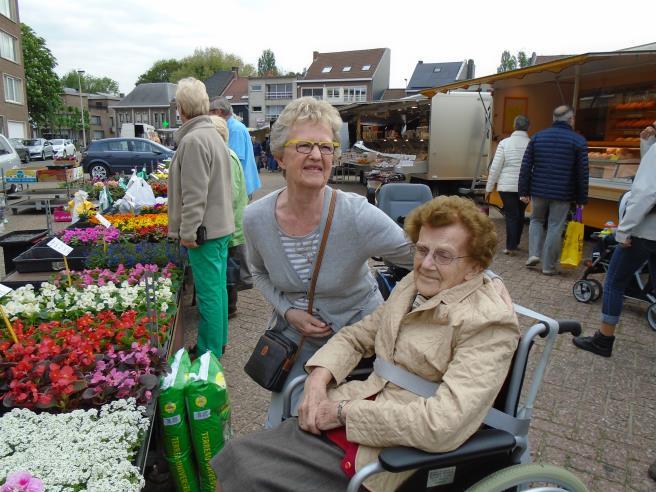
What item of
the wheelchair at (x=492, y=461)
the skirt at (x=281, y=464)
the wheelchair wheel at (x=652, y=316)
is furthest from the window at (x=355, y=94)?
the skirt at (x=281, y=464)

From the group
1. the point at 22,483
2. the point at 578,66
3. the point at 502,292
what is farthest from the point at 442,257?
the point at 578,66

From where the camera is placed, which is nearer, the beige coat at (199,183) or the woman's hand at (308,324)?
the woman's hand at (308,324)

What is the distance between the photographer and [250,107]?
202ft

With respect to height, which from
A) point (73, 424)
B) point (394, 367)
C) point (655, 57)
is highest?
point (655, 57)

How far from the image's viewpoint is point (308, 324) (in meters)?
2.12

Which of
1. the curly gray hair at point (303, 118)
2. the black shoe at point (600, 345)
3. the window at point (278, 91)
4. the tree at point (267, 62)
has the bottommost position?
the black shoe at point (600, 345)

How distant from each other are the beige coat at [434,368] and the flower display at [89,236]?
3.50 meters

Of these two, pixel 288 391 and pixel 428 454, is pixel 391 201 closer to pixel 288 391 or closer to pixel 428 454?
pixel 288 391

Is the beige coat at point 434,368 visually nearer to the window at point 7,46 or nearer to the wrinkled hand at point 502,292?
the wrinkled hand at point 502,292

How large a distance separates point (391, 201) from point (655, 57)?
6.25 metres

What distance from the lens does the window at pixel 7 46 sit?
35375 mm

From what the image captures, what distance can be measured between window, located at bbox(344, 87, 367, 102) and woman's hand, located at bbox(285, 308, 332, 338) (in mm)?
51849

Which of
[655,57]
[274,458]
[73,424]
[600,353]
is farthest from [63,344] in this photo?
[655,57]

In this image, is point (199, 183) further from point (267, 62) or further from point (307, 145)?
point (267, 62)
